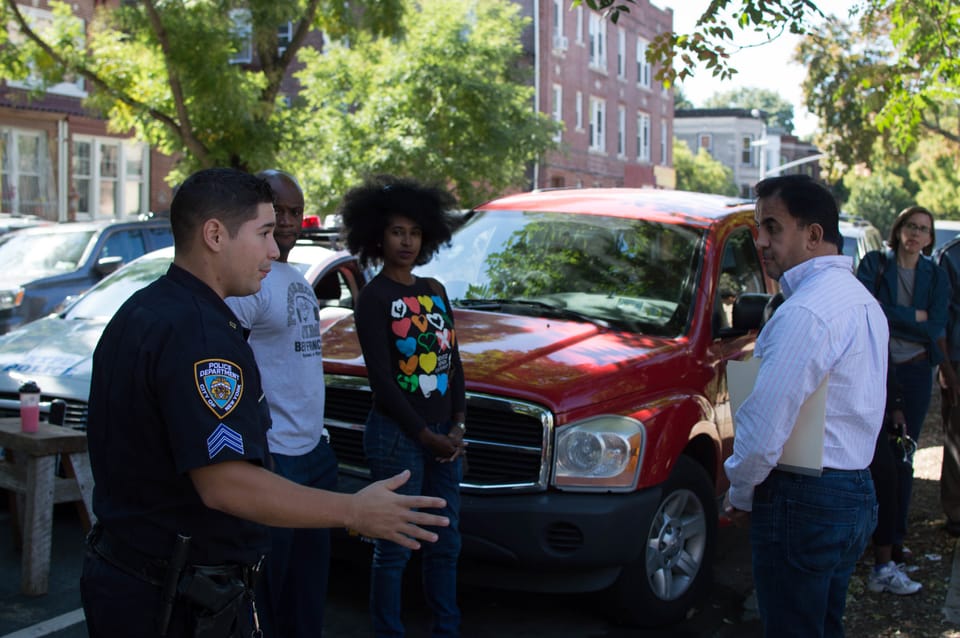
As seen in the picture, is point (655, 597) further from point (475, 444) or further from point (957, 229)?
point (957, 229)

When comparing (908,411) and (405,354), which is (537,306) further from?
(908,411)

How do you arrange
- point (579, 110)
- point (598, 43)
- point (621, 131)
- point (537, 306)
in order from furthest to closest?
point (621, 131)
point (598, 43)
point (579, 110)
point (537, 306)

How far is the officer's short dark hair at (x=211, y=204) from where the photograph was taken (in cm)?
241

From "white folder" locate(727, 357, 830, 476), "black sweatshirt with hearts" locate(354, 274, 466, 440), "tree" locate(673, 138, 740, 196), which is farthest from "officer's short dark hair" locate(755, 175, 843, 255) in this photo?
"tree" locate(673, 138, 740, 196)

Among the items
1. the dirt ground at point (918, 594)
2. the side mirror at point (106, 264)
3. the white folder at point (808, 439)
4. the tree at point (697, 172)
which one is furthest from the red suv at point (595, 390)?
the tree at point (697, 172)

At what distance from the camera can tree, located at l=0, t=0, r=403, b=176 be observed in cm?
1354

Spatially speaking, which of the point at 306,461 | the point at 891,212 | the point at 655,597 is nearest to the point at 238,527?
the point at 306,461

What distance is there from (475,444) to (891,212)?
72.0m

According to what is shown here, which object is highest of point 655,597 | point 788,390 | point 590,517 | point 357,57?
point 357,57

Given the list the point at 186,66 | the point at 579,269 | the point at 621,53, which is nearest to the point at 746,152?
the point at 621,53

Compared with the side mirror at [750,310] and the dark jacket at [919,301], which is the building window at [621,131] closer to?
the dark jacket at [919,301]

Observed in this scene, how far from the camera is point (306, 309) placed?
3955 mm

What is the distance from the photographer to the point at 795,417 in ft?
10.4

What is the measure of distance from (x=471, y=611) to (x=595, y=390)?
4.61 ft
